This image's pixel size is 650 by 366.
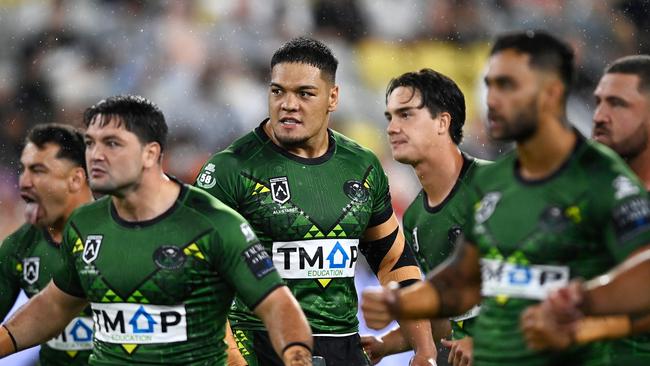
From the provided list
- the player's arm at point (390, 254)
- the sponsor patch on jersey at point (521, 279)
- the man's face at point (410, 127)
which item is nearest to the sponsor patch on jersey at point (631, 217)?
the sponsor patch on jersey at point (521, 279)

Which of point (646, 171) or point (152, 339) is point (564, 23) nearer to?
point (646, 171)

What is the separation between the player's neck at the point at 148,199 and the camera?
533cm

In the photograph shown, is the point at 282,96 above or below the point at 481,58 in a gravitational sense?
below

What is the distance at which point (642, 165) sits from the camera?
5.46 metres

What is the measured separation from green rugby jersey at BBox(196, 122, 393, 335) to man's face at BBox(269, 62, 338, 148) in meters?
0.14

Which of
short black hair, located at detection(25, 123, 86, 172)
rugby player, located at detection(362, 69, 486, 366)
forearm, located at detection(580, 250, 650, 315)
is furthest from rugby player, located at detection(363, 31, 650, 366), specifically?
short black hair, located at detection(25, 123, 86, 172)

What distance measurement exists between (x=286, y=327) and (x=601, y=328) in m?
1.58

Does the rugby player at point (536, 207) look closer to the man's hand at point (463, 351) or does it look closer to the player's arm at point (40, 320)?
the man's hand at point (463, 351)

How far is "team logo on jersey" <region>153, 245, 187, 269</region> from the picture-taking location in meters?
5.22

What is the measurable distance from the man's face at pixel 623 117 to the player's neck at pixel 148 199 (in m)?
1.98

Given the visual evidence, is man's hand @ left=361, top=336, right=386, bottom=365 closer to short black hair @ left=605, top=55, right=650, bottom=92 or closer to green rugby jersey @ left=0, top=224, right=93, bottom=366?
green rugby jersey @ left=0, top=224, right=93, bottom=366

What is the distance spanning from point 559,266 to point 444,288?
1.82 feet

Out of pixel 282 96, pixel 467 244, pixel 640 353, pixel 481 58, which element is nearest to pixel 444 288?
pixel 467 244

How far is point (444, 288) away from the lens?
4527 mm
